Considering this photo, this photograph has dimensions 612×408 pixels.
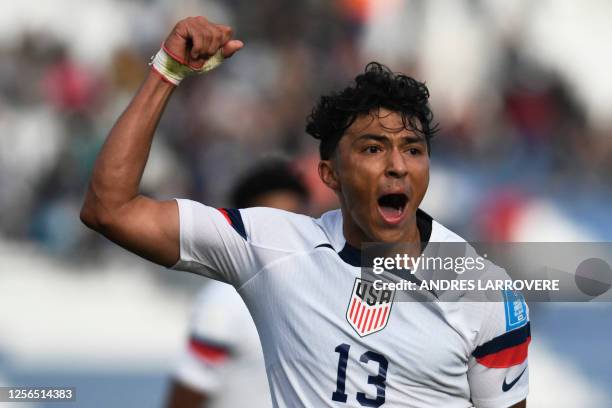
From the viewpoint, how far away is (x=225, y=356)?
4.91 metres

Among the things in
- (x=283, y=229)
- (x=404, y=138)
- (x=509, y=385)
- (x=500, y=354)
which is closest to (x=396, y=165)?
(x=404, y=138)

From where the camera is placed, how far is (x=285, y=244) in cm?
358

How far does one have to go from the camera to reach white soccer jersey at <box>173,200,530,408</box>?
3393 mm

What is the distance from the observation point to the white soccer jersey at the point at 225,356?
4801 mm

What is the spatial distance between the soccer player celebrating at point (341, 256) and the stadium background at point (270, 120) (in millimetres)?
7413

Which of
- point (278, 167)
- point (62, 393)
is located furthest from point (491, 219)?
point (278, 167)

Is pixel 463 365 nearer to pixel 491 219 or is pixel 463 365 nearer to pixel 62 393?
pixel 62 393

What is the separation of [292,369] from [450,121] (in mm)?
10268

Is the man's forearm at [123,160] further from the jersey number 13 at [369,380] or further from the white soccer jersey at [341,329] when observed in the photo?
the jersey number 13 at [369,380]

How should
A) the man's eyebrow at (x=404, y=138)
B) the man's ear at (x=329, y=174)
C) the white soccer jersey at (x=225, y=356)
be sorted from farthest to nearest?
the white soccer jersey at (x=225, y=356), the man's ear at (x=329, y=174), the man's eyebrow at (x=404, y=138)

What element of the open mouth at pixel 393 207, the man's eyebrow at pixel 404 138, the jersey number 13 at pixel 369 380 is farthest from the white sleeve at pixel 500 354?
the man's eyebrow at pixel 404 138

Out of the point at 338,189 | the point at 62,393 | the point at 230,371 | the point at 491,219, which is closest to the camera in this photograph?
the point at 338,189

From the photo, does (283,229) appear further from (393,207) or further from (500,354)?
Result: (500,354)

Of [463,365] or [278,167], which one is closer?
[463,365]
